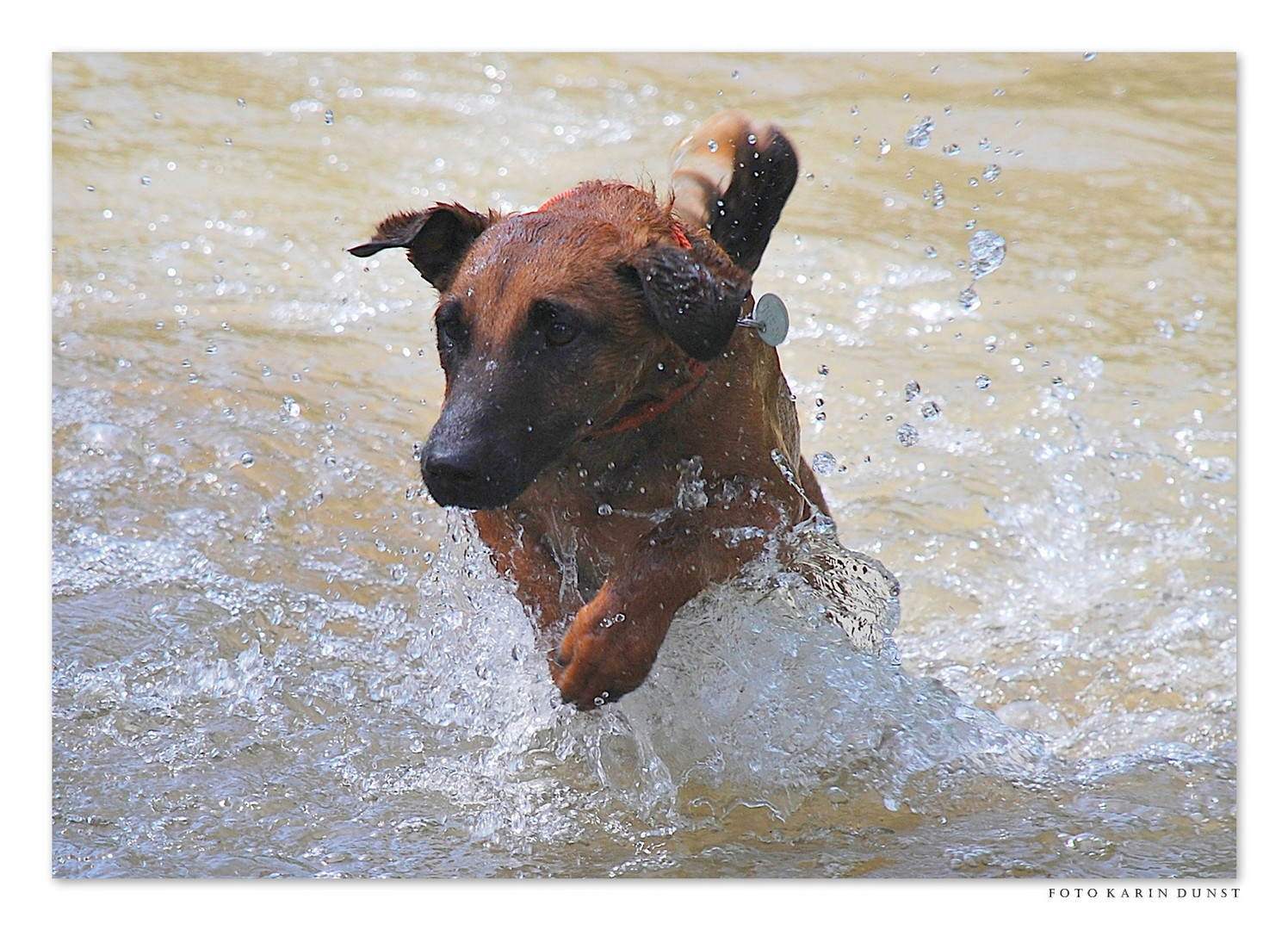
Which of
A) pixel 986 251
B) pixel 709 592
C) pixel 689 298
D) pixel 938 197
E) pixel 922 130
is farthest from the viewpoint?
pixel 938 197

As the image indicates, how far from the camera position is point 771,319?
322 cm

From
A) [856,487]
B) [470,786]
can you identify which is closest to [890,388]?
[856,487]

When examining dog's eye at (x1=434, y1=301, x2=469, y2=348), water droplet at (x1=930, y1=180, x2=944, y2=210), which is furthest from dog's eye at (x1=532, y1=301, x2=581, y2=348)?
water droplet at (x1=930, y1=180, x2=944, y2=210)

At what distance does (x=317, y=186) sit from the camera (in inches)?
315

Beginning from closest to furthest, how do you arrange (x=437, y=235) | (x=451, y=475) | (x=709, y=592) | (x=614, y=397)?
(x=451, y=475) → (x=614, y=397) → (x=437, y=235) → (x=709, y=592)

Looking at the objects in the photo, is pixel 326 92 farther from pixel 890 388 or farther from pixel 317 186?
pixel 890 388

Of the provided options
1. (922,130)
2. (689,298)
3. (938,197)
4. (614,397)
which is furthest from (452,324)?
(938,197)

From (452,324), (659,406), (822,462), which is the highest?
(452,324)

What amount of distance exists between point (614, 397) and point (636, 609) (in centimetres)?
46

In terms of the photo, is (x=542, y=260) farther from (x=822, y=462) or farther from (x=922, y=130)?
(x=922, y=130)

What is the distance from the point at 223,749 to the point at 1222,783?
2.55m

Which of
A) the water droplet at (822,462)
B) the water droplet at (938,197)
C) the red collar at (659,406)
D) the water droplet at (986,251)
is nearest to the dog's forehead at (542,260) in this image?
the red collar at (659,406)

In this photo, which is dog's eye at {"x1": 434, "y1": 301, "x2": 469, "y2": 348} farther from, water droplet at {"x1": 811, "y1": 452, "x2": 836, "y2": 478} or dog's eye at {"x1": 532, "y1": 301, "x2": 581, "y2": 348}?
water droplet at {"x1": 811, "y1": 452, "x2": 836, "y2": 478}

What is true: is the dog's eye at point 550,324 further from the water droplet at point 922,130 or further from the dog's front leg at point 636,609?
the water droplet at point 922,130
